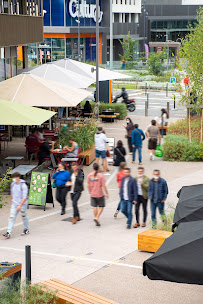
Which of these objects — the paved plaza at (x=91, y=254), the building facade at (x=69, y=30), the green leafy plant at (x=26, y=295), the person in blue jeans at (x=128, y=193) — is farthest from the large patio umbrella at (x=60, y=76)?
the building facade at (x=69, y=30)

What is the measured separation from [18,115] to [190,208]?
878 centimetres

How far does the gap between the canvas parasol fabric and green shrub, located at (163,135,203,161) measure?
5.82 metres

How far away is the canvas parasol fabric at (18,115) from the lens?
55.1 feet

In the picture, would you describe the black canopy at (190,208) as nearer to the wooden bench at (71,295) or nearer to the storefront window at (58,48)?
the wooden bench at (71,295)

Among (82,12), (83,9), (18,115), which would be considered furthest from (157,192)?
(83,9)

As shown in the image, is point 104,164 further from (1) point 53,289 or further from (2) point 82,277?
(1) point 53,289

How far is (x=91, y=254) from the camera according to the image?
11961mm

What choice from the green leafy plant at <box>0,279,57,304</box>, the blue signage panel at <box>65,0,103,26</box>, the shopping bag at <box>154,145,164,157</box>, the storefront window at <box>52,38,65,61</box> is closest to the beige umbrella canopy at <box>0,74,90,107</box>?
the shopping bag at <box>154,145,164,157</box>

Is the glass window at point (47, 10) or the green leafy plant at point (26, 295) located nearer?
the green leafy plant at point (26, 295)

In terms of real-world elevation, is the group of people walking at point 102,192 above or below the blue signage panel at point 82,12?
below

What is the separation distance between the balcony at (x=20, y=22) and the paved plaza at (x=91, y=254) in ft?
35.5

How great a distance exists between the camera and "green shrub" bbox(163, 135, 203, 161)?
22.1 m

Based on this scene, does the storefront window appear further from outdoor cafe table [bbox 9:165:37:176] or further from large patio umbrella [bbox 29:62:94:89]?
outdoor cafe table [bbox 9:165:37:176]

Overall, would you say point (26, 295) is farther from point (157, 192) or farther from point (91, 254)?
point (157, 192)
